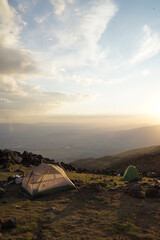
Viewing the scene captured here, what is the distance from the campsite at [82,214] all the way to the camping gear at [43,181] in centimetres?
37

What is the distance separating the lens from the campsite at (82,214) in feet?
30.4

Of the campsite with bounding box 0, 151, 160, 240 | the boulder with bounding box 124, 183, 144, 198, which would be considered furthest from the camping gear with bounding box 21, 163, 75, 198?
the boulder with bounding box 124, 183, 144, 198

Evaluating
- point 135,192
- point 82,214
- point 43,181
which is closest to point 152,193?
point 135,192

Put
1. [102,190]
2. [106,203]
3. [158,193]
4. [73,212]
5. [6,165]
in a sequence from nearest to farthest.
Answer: [73,212] → [106,203] → [158,193] → [102,190] → [6,165]

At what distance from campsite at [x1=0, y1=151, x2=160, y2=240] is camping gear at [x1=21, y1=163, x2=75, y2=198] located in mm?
366

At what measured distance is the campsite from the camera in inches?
365

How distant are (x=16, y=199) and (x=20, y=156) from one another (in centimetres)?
1536

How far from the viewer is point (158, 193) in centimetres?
1494

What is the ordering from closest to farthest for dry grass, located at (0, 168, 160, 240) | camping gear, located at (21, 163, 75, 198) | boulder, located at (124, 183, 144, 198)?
dry grass, located at (0, 168, 160, 240) < boulder, located at (124, 183, 144, 198) < camping gear, located at (21, 163, 75, 198)

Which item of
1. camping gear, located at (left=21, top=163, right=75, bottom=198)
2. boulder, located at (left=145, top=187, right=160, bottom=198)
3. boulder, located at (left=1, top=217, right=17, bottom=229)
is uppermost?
camping gear, located at (left=21, top=163, right=75, bottom=198)

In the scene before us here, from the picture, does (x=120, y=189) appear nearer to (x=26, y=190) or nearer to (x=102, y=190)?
(x=102, y=190)

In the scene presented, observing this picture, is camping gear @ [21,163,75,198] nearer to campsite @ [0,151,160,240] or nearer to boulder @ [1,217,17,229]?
campsite @ [0,151,160,240]

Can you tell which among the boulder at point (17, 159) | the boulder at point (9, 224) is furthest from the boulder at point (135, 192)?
the boulder at point (17, 159)

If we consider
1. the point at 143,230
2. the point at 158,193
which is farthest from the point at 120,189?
the point at 143,230
